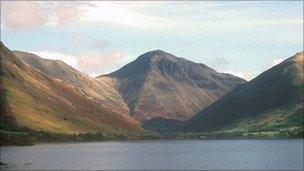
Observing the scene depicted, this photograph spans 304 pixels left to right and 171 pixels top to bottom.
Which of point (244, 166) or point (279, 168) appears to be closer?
point (279, 168)

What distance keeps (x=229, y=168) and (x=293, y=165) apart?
62.6ft

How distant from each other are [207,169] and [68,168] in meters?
36.1

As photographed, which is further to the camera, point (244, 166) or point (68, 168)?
point (244, 166)

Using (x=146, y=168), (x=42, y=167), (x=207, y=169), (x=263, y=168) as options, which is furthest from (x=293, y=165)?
A: (x=42, y=167)

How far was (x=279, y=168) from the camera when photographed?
15988 cm

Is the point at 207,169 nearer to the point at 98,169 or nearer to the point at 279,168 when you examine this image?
the point at 279,168

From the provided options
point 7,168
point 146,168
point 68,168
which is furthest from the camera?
point 146,168

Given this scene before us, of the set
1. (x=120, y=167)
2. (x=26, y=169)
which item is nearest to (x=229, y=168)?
(x=120, y=167)

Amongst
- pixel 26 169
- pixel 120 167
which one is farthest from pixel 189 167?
pixel 26 169

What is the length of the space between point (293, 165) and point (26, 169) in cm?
7257

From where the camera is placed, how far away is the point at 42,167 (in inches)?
6270

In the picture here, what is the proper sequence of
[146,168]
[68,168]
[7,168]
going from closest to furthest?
[7,168] → [68,168] → [146,168]

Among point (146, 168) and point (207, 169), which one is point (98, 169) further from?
point (207, 169)

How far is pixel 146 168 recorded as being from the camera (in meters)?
169
